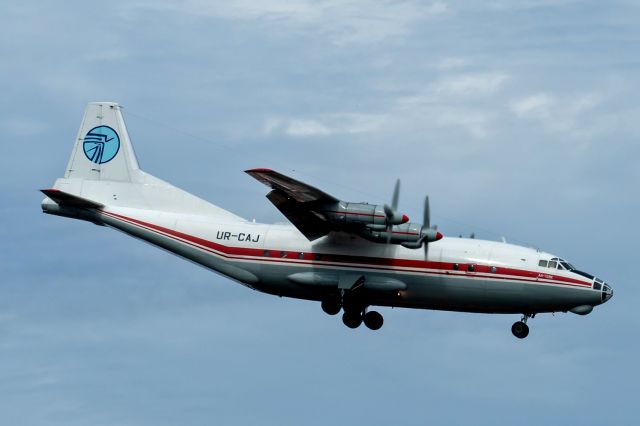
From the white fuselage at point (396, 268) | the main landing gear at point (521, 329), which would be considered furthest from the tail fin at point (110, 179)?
the main landing gear at point (521, 329)

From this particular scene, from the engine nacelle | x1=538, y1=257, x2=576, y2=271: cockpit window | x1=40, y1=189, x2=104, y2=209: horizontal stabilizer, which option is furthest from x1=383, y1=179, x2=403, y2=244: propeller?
x1=40, y1=189, x2=104, y2=209: horizontal stabilizer

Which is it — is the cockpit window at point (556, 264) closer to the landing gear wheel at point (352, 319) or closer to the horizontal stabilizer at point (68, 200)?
the landing gear wheel at point (352, 319)

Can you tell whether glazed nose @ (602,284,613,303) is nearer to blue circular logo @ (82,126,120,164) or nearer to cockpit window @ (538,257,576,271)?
→ cockpit window @ (538,257,576,271)

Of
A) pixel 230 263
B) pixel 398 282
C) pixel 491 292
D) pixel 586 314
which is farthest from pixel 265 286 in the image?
pixel 586 314

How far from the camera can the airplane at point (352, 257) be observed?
1529 inches

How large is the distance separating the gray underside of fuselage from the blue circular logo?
272 inches

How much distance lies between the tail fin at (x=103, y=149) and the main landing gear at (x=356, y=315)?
32.2 ft

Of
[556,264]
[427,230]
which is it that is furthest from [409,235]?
[556,264]

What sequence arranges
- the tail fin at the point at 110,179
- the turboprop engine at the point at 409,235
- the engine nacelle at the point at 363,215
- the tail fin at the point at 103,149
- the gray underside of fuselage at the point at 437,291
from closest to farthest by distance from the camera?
1. the engine nacelle at the point at 363,215
2. the turboprop engine at the point at 409,235
3. the gray underside of fuselage at the point at 437,291
4. the tail fin at the point at 110,179
5. the tail fin at the point at 103,149

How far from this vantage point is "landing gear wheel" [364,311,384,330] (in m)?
42.1

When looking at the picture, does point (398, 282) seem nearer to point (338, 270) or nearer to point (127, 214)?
point (338, 270)

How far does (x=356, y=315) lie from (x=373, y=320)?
0.75 m

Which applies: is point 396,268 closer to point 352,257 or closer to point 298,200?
point 352,257

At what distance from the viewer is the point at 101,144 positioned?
45.5 metres
